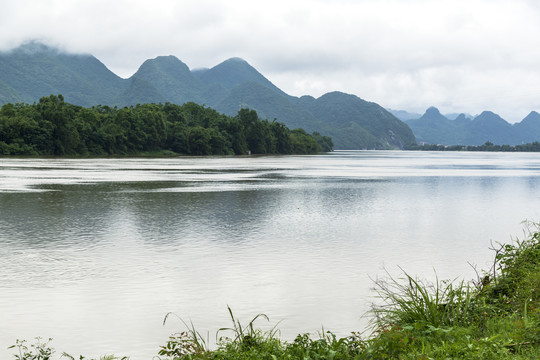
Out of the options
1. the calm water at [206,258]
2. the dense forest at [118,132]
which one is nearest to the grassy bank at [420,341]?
the calm water at [206,258]

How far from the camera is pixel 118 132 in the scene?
15000cm

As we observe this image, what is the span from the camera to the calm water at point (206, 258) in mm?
10211

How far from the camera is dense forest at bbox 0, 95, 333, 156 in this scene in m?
131

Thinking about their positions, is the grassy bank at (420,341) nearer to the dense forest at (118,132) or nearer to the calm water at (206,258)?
the calm water at (206,258)

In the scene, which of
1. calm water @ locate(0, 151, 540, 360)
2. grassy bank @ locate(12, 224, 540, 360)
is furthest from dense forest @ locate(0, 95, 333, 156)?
grassy bank @ locate(12, 224, 540, 360)

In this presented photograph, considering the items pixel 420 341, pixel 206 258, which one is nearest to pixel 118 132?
pixel 206 258

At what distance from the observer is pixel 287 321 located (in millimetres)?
10258

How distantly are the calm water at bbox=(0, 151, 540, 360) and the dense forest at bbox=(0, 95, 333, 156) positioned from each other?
352 feet

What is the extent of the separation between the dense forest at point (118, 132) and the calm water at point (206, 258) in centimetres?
10719

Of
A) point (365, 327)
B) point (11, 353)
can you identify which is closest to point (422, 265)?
point (365, 327)

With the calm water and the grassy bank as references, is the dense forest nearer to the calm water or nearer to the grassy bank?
the calm water

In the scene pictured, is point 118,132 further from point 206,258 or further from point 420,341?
point 420,341

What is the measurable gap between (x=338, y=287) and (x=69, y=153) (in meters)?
136

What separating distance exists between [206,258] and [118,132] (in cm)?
14039
